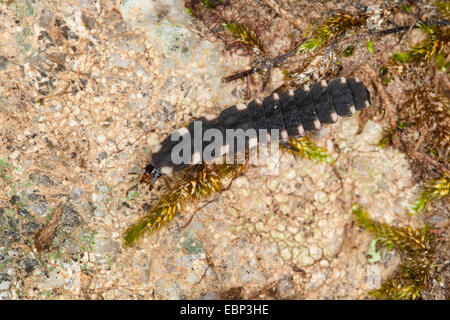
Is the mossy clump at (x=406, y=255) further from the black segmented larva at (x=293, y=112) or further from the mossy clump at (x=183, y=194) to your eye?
the mossy clump at (x=183, y=194)

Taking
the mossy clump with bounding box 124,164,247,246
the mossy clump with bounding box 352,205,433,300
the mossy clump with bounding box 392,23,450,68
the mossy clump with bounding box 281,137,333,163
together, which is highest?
the mossy clump with bounding box 392,23,450,68

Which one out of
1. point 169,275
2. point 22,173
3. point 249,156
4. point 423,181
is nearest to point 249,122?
point 249,156

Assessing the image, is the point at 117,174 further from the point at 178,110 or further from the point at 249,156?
the point at 249,156

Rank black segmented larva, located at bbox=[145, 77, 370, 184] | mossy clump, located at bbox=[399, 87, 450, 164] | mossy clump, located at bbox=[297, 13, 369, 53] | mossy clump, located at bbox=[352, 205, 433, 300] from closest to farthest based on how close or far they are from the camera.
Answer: black segmented larva, located at bbox=[145, 77, 370, 184], mossy clump, located at bbox=[297, 13, 369, 53], mossy clump, located at bbox=[399, 87, 450, 164], mossy clump, located at bbox=[352, 205, 433, 300]

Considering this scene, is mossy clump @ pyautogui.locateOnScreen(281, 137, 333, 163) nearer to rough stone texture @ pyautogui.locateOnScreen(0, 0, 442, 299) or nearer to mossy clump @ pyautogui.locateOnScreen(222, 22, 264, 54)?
rough stone texture @ pyautogui.locateOnScreen(0, 0, 442, 299)

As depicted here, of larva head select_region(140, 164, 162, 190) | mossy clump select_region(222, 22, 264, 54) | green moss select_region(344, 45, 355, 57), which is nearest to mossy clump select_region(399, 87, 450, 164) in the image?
green moss select_region(344, 45, 355, 57)

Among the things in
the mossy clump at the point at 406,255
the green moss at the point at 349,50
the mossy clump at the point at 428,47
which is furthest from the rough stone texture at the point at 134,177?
the mossy clump at the point at 428,47
